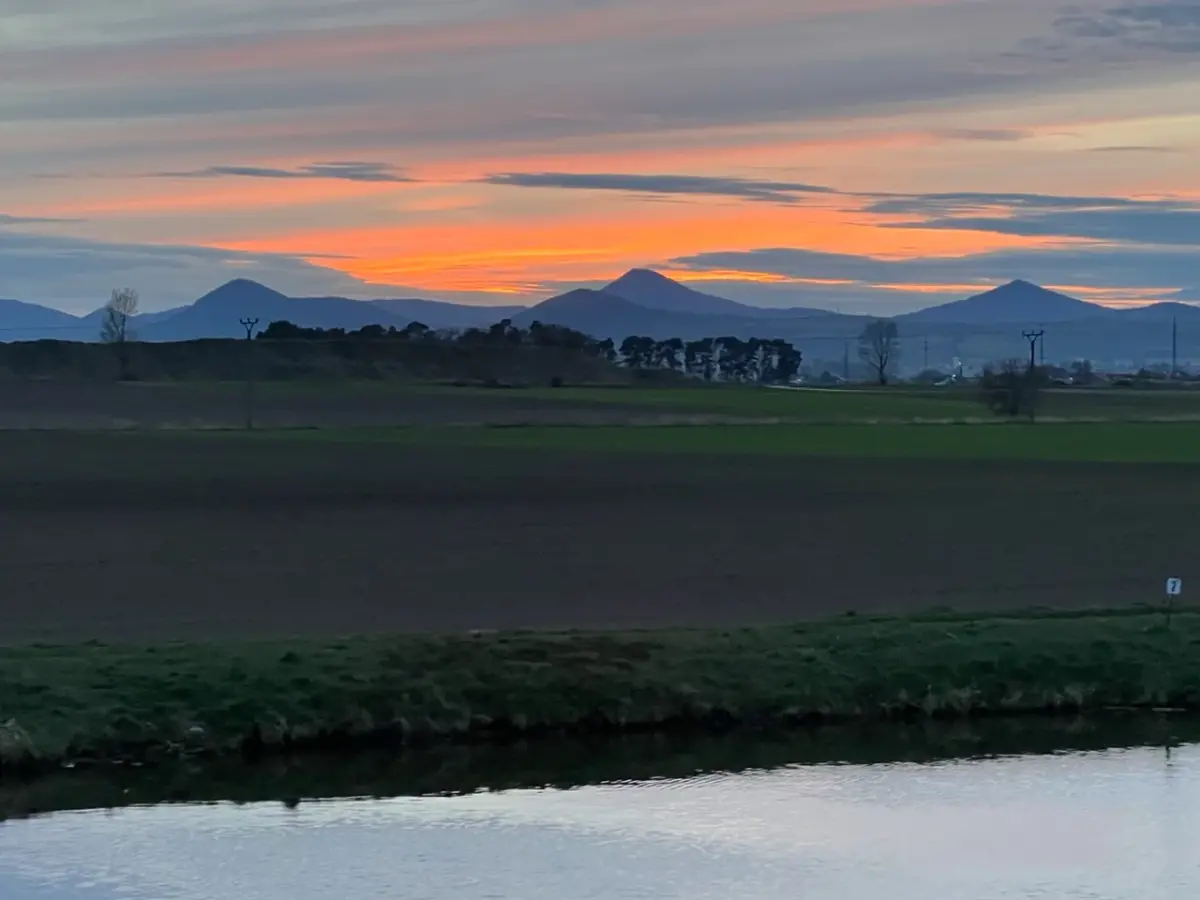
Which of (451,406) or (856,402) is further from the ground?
(856,402)

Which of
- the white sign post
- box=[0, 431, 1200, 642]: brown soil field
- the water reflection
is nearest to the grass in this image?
box=[0, 431, 1200, 642]: brown soil field

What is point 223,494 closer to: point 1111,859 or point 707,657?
point 707,657

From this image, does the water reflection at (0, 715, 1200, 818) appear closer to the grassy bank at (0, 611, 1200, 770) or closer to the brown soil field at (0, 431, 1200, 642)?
the grassy bank at (0, 611, 1200, 770)

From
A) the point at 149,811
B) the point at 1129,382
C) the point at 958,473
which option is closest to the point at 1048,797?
the point at 149,811

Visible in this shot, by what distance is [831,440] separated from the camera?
66.8m

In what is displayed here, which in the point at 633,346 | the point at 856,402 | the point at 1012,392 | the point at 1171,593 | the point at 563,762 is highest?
the point at 633,346

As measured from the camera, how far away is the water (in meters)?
14.4

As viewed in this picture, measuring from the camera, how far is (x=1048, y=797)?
57.6 ft

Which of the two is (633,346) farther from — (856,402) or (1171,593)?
(1171,593)

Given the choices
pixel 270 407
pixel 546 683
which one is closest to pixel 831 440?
pixel 270 407

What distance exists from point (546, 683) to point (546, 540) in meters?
13.9

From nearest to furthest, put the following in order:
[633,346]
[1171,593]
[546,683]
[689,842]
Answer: [689,842] → [546,683] → [1171,593] → [633,346]

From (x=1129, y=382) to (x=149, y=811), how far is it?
452 ft

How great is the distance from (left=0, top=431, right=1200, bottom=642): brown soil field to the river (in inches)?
276
